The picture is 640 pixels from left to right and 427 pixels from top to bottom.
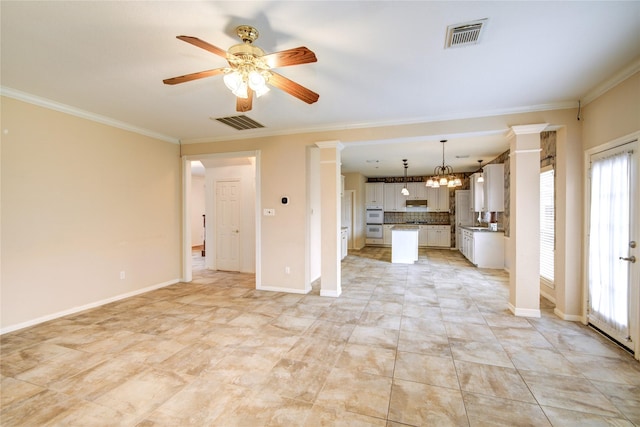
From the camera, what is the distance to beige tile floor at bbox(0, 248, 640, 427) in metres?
1.88

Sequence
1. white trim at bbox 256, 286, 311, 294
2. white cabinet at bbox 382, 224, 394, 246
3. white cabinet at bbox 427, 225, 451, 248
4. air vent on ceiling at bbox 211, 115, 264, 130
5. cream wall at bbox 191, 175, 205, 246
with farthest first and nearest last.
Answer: cream wall at bbox 191, 175, 205, 246 < white cabinet at bbox 382, 224, 394, 246 < white cabinet at bbox 427, 225, 451, 248 < white trim at bbox 256, 286, 311, 294 < air vent on ceiling at bbox 211, 115, 264, 130

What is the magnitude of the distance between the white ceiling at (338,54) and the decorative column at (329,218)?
699mm

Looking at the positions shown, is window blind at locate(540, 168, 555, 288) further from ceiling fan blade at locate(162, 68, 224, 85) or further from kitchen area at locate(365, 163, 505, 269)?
ceiling fan blade at locate(162, 68, 224, 85)

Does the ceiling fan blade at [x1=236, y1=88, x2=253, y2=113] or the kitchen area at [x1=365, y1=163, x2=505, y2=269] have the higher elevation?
the ceiling fan blade at [x1=236, y1=88, x2=253, y2=113]

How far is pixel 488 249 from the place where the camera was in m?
6.57

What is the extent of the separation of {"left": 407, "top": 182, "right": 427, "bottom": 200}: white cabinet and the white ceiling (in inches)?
261

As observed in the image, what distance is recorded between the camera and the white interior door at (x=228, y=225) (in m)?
6.28

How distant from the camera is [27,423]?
5.89 feet

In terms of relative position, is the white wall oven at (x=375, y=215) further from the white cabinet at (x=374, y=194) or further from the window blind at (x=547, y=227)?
the window blind at (x=547, y=227)

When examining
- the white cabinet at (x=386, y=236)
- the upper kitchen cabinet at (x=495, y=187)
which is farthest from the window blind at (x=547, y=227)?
the white cabinet at (x=386, y=236)

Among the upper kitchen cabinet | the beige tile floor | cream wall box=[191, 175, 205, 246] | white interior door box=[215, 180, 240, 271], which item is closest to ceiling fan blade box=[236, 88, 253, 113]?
the beige tile floor

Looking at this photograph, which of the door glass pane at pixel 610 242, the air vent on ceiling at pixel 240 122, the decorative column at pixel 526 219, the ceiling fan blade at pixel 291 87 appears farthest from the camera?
the air vent on ceiling at pixel 240 122

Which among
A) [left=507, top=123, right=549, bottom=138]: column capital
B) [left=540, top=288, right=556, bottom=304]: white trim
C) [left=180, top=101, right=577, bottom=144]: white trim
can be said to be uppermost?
[left=180, top=101, right=577, bottom=144]: white trim

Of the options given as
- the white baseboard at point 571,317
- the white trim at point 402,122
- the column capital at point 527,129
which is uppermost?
the white trim at point 402,122
